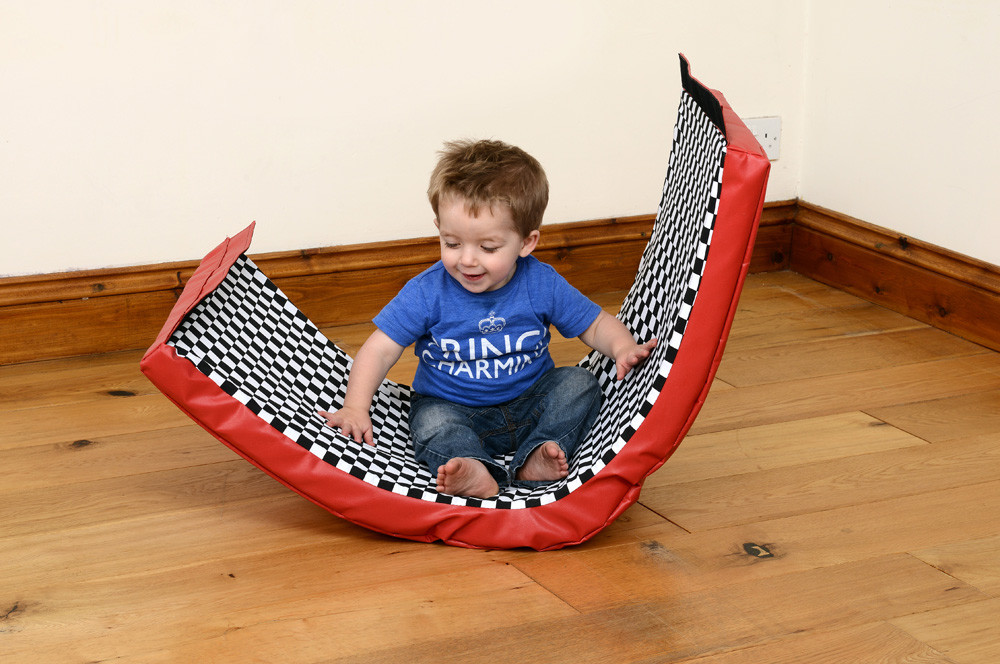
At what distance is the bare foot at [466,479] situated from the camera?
3.89 feet

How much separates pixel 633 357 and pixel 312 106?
100 centimetres

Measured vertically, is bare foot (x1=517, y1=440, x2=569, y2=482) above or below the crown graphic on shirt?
below

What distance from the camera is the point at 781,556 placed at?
1.17 meters

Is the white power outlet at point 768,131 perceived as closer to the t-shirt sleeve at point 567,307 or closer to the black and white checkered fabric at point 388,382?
the black and white checkered fabric at point 388,382

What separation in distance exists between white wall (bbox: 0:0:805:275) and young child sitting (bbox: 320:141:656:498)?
72 centimetres

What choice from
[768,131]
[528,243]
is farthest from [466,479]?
[768,131]

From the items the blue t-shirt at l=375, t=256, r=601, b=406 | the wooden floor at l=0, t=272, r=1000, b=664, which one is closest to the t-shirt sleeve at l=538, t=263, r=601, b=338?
the blue t-shirt at l=375, t=256, r=601, b=406

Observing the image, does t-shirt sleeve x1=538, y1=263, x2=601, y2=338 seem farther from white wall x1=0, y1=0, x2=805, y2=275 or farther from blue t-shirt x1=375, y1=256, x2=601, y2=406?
white wall x1=0, y1=0, x2=805, y2=275

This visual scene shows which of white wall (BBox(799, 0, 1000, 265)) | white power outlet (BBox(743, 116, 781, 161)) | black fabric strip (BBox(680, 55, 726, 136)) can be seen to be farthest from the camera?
white power outlet (BBox(743, 116, 781, 161))

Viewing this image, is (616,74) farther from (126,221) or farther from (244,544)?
(244,544)

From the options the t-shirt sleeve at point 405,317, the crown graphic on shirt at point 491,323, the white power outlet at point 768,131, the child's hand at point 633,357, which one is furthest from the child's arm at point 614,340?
the white power outlet at point 768,131

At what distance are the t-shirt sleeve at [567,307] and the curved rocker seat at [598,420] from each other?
81 millimetres

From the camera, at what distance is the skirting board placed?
6.27 ft

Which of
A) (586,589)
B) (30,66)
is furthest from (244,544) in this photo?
(30,66)
